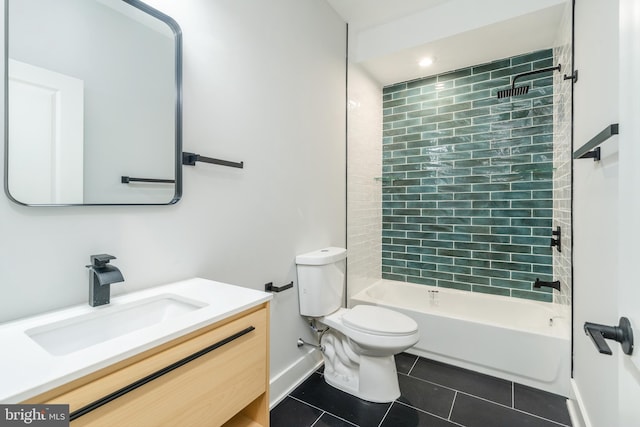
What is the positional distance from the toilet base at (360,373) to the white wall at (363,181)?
2.16ft

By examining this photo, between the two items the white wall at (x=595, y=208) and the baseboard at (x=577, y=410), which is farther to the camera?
the baseboard at (x=577, y=410)

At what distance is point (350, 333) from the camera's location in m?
1.87

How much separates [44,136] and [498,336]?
8.78 feet

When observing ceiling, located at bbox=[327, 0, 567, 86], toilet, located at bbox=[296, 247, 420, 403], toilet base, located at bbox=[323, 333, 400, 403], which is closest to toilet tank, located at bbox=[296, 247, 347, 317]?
toilet, located at bbox=[296, 247, 420, 403]

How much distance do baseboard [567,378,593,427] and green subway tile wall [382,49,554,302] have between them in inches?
33.5

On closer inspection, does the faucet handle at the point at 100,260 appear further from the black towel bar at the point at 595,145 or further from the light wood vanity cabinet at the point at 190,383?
the black towel bar at the point at 595,145

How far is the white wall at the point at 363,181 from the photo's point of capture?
2.75 metres

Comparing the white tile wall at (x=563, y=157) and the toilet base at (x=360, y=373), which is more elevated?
the white tile wall at (x=563, y=157)

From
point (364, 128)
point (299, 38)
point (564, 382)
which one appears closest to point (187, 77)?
point (299, 38)

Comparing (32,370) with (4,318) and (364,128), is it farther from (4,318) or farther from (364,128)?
(364,128)

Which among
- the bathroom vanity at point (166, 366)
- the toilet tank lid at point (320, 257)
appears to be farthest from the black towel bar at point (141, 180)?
the toilet tank lid at point (320, 257)

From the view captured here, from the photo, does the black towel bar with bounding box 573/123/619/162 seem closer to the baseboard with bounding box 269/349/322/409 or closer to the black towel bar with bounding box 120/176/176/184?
the black towel bar with bounding box 120/176/176/184

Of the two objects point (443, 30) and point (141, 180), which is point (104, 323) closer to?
point (141, 180)

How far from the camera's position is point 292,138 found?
204 cm
